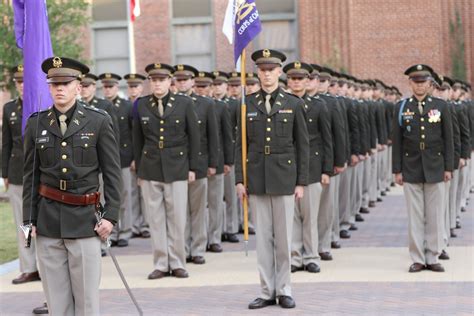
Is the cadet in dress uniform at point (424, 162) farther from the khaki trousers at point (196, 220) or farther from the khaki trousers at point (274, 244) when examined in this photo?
the khaki trousers at point (196, 220)

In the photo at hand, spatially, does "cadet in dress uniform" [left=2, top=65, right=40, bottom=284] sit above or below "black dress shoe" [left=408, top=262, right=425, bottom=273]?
above

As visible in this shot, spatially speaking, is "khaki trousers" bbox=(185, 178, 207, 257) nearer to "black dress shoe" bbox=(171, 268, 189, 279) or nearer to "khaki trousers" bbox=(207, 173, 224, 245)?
"khaki trousers" bbox=(207, 173, 224, 245)

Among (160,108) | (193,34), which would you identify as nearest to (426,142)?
(160,108)

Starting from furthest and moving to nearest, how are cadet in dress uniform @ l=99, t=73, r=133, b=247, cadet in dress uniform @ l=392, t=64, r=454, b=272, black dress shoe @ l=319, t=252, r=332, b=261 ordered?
cadet in dress uniform @ l=99, t=73, r=133, b=247, black dress shoe @ l=319, t=252, r=332, b=261, cadet in dress uniform @ l=392, t=64, r=454, b=272

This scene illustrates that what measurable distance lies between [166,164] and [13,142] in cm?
170

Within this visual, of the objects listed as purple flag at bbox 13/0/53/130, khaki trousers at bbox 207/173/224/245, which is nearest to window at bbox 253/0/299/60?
khaki trousers at bbox 207/173/224/245

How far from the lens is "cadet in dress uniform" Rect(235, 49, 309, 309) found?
9.43 m

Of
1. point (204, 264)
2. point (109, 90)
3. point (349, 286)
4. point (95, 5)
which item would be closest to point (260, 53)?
point (349, 286)

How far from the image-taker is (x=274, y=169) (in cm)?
948

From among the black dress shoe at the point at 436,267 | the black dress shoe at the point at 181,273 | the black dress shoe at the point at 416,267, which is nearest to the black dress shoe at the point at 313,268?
the black dress shoe at the point at 416,267

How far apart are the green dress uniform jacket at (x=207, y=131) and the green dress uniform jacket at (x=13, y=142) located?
8.18 feet

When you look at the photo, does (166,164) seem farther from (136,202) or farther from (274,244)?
(136,202)

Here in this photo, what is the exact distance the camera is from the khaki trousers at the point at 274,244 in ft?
30.8

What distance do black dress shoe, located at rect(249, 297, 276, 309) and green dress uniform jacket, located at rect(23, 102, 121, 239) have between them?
2515 mm
